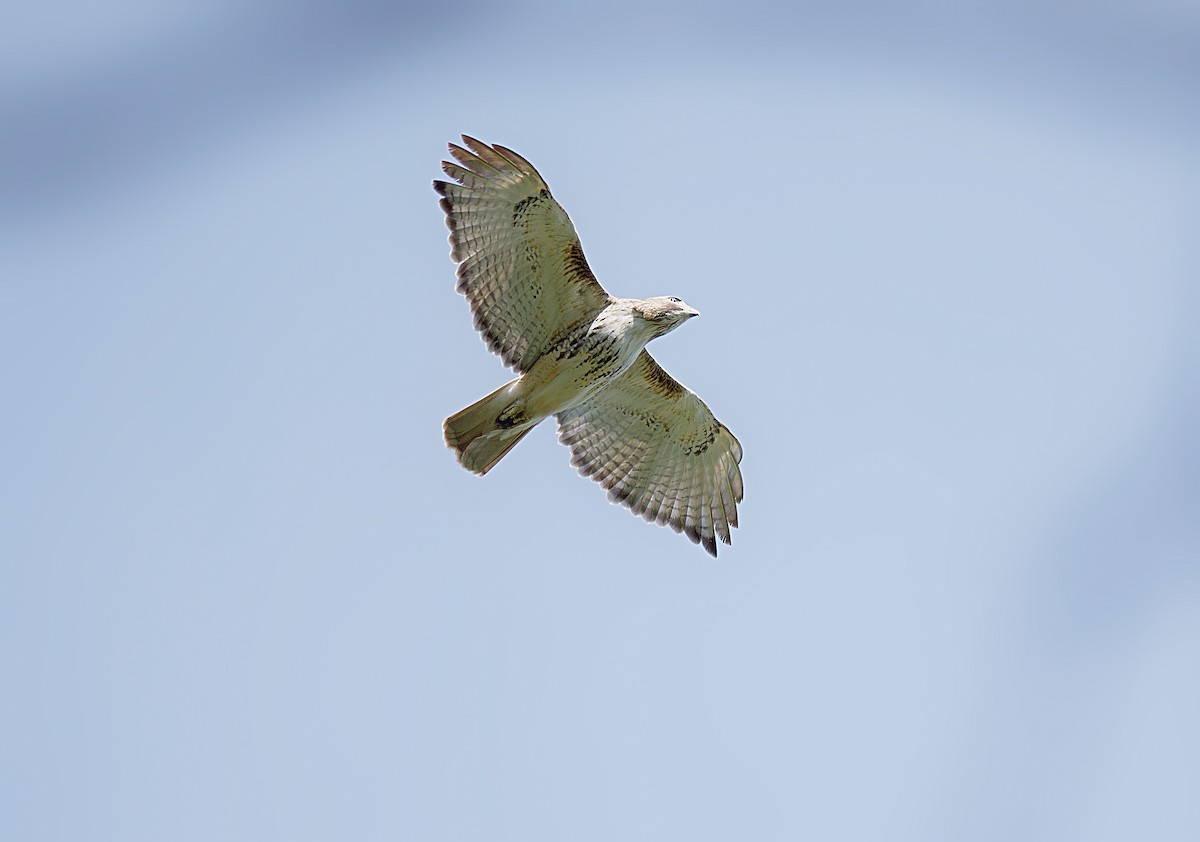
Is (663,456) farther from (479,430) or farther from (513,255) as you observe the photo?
(513,255)

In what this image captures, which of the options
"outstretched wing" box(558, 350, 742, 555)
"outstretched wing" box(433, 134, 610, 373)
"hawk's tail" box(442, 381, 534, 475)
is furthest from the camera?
"outstretched wing" box(558, 350, 742, 555)

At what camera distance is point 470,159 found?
11383 mm

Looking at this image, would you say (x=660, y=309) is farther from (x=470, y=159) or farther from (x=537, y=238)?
(x=470, y=159)

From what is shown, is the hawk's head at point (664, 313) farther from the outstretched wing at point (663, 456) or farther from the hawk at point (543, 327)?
the outstretched wing at point (663, 456)

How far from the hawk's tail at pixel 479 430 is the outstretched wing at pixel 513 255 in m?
0.36

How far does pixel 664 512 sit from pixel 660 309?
2633 mm

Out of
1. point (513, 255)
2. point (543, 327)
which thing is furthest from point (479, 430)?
point (513, 255)

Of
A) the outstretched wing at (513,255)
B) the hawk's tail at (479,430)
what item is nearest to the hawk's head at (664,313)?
the outstretched wing at (513,255)

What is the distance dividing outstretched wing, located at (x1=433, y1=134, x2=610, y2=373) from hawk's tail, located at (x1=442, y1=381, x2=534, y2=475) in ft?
1.18

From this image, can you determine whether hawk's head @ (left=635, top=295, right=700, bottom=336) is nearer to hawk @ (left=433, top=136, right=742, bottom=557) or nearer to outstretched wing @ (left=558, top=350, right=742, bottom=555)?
hawk @ (left=433, top=136, right=742, bottom=557)

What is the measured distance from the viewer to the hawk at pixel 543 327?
1145 cm

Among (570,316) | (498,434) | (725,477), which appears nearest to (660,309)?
(570,316)

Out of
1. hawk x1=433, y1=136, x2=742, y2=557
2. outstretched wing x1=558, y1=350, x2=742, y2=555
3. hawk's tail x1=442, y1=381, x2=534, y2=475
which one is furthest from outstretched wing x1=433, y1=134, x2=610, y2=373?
outstretched wing x1=558, y1=350, x2=742, y2=555

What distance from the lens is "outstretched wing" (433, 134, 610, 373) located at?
1139 centimetres
